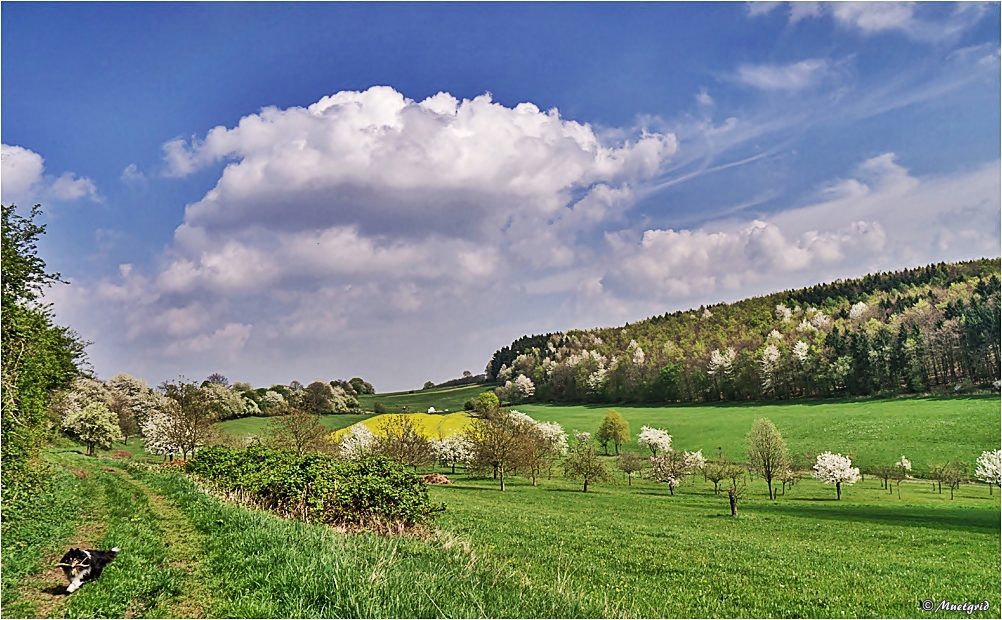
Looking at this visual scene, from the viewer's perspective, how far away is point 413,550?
32.5 feet

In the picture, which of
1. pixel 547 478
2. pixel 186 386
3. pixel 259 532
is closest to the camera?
pixel 259 532

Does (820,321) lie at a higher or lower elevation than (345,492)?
higher

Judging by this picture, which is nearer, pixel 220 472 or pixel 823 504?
pixel 220 472

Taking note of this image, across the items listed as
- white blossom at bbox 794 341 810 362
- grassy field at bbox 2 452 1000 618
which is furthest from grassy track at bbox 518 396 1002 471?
grassy field at bbox 2 452 1000 618

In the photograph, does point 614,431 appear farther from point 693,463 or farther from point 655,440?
point 693,463

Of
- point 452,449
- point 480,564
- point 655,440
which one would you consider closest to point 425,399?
point 452,449

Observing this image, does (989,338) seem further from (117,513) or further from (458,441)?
(117,513)

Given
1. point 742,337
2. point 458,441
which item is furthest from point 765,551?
point 742,337

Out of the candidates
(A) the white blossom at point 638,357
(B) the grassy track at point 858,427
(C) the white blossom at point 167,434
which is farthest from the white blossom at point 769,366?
(C) the white blossom at point 167,434

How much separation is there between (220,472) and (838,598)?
60.2 feet

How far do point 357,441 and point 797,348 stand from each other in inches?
3456

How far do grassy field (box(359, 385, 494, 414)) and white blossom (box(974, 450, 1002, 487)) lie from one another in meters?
99.3

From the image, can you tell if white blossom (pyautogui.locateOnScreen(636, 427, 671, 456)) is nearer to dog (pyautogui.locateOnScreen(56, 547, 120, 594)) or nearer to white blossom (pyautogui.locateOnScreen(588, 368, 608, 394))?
white blossom (pyautogui.locateOnScreen(588, 368, 608, 394))

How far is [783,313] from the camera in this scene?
151500mm
